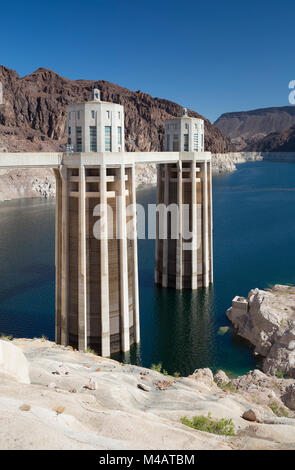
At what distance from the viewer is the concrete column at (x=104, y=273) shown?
2455cm

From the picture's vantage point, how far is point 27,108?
172 meters

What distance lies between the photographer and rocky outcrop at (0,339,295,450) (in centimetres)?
828

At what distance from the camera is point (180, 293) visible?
38188 millimetres

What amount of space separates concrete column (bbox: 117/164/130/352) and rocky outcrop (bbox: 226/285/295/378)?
7.62 m

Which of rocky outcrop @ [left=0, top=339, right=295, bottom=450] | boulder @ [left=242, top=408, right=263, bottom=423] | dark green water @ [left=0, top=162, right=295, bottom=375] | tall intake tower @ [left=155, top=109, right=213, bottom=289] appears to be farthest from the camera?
tall intake tower @ [left=155, top=109, right=213, bottom=289]

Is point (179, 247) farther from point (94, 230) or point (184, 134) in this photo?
point (94, 230)

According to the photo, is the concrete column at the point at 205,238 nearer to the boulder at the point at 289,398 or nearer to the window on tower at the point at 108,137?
the window on tower at the point at 108,137

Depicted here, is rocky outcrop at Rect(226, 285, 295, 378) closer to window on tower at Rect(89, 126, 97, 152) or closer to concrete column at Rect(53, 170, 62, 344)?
concrete column at Rect(53, 170, 62, 344)

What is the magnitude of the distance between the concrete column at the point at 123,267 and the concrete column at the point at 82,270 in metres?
2.07

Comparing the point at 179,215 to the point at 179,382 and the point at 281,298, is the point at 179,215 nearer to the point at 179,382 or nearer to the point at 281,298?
the point at 281,298

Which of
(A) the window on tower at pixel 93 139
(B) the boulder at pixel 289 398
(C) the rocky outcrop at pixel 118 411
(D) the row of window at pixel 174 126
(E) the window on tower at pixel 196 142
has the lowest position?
(B) the boulder at pixel 289 398

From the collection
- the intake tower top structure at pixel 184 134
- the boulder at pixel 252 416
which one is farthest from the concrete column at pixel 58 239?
the boulder at pixel 252 416

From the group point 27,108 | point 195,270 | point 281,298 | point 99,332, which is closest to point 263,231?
point 195,270

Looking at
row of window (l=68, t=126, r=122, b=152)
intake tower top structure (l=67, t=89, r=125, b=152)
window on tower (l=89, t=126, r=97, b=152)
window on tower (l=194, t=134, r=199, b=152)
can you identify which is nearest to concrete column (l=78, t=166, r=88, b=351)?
window on tower (l=89, t=126, r=97, b=152)
